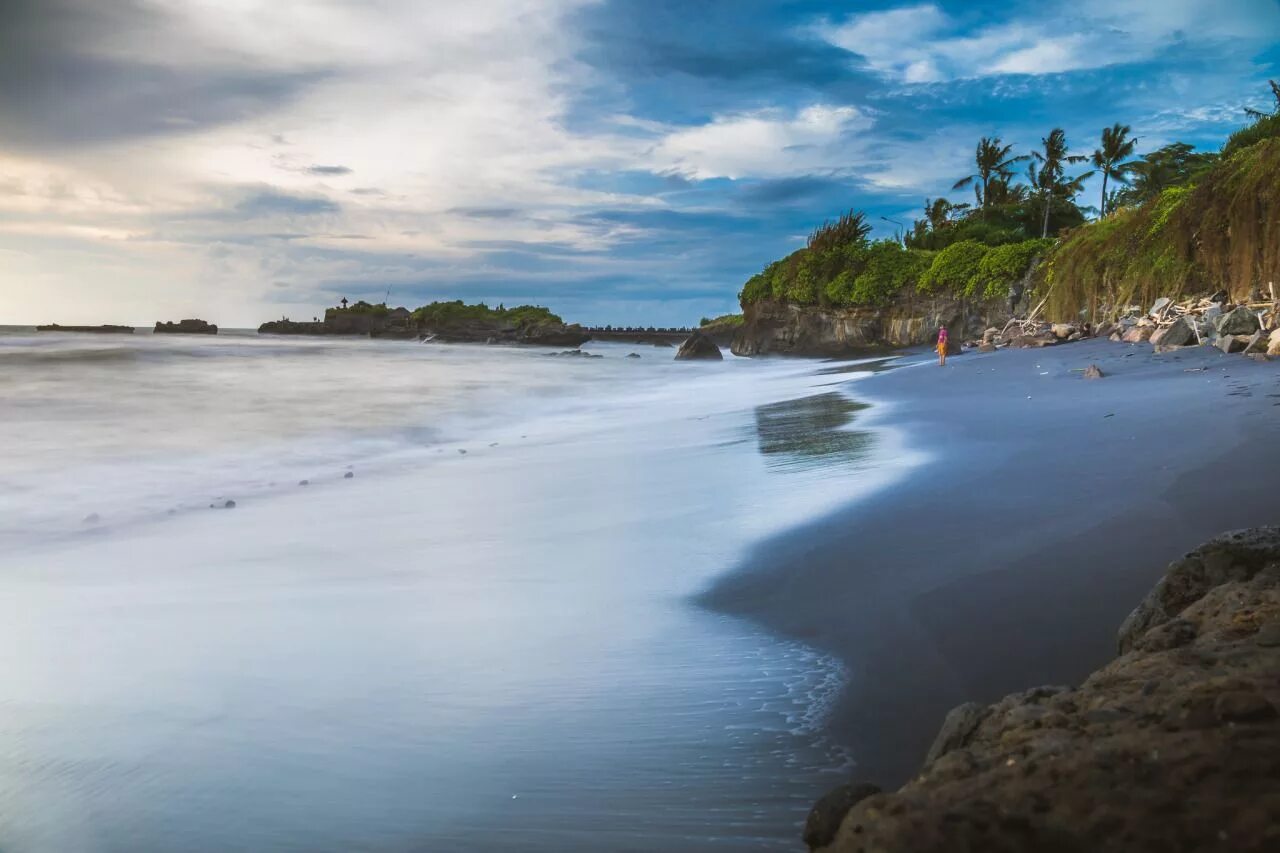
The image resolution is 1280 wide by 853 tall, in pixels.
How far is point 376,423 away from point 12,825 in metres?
11.2

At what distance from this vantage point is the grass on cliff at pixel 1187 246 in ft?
40.3

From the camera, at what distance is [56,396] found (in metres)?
15.1

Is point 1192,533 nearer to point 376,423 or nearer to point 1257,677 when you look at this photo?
point 1257,677

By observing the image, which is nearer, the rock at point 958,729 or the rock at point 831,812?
the rock at point 831,812

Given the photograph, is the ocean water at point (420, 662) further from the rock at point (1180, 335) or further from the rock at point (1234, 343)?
the rock at point (1180, 335)

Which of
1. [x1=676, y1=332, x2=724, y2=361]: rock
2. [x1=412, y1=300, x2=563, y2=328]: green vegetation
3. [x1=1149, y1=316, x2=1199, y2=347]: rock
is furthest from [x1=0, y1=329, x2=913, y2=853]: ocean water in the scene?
[x1=412, y1=300, x2=563, y2=328]: green vegetation

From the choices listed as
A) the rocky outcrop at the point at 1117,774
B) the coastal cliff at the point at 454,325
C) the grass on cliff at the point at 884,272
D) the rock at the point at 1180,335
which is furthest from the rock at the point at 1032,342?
the coastal cliff at the point at 454,325

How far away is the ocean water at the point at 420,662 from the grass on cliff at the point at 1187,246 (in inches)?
357

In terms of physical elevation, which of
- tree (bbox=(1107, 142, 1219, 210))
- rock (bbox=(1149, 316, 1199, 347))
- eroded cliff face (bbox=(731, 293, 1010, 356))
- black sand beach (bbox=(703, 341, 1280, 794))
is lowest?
black sand beach (bbox=(703, 341, 1280, 794))

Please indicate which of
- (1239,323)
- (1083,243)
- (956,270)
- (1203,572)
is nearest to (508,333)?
(956,270)

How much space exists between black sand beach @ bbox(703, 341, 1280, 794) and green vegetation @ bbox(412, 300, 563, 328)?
76364 millimetres

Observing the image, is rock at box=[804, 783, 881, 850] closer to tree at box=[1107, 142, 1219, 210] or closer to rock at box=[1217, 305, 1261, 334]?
rock at box=[1217, 305, 1261, 334]

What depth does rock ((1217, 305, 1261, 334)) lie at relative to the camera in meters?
10.4

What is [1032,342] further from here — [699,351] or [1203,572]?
[699,351]
